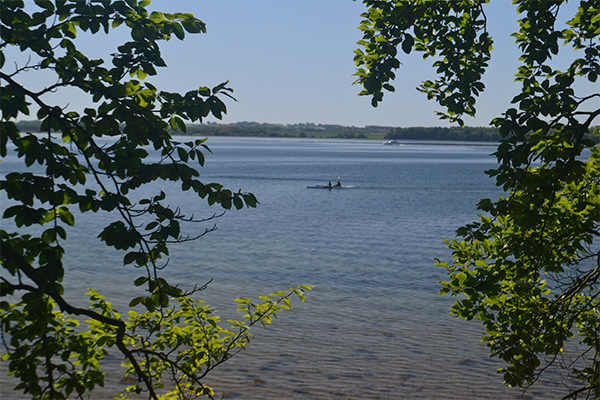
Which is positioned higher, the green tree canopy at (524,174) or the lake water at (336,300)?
the green tree canopy at (524,174)

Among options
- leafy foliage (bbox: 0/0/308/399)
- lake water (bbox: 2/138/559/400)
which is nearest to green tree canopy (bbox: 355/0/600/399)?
lake water (bbox: 2/138/559/400)

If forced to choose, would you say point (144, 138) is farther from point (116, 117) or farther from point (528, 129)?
point (528, 129)

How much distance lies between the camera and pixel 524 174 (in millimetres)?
3812

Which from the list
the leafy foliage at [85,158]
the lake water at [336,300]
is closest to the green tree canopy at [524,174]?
the lake water at [336,300]

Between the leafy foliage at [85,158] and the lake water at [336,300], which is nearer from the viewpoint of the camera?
the leafy foliage at [85,158]

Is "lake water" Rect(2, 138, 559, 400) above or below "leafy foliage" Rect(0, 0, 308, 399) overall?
below

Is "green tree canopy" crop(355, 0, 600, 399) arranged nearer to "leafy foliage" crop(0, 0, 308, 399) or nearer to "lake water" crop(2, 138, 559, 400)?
"lake water" crop(2, 138, 559, 400)

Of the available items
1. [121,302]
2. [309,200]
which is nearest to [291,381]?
[121,302]

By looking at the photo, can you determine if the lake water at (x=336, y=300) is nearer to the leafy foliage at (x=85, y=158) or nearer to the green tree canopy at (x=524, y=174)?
the green tree canopy at (x=524, y=174)

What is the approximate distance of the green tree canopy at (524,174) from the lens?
12.6 feet

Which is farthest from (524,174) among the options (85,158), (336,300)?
(336,300)

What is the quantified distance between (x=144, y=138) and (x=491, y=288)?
2.38 metres

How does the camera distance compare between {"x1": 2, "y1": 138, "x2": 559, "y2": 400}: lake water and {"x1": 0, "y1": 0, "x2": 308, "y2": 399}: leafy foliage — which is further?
{"x1": 2, "y1": 138, "x2": 559, "y2": 400}: lake water

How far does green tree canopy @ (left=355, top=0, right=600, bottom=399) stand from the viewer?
3.84 m
